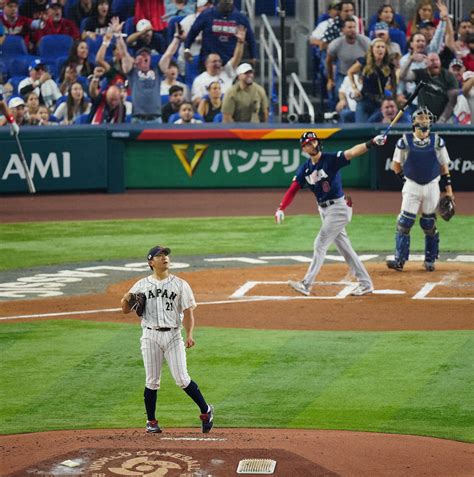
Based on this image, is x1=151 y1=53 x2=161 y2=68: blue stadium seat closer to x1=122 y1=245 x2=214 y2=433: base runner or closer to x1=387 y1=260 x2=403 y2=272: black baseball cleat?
x1=387 y1=260 x2=403 y2=272: black baseball cleat

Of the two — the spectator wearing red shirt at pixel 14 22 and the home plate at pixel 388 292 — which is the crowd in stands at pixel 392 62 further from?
the home plate at pixel 388 292

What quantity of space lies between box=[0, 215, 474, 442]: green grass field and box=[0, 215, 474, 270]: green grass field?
5.24 metres

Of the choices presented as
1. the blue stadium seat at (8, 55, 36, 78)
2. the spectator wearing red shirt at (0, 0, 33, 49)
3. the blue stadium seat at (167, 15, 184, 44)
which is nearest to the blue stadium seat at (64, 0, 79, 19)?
the spectator wearing red shirt at (0, 0, 33, 49)

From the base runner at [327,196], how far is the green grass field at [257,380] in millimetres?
1985

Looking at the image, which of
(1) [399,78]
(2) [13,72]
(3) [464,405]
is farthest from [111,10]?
(3) [464,405]

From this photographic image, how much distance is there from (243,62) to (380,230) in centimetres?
644

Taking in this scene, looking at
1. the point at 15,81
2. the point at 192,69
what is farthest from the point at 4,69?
the point at 192,69

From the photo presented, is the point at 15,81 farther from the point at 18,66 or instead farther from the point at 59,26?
the point at 59,26

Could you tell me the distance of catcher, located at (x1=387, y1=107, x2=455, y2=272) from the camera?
15.9m

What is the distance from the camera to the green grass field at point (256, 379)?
9398 millimetres

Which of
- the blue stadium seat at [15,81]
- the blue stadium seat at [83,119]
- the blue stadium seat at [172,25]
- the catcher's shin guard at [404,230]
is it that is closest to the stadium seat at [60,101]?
the blue stadium seat at [83,119]

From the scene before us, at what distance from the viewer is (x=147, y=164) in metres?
24.1

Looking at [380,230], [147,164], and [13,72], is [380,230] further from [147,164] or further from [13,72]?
[13,72]

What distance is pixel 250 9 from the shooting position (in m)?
26.0
